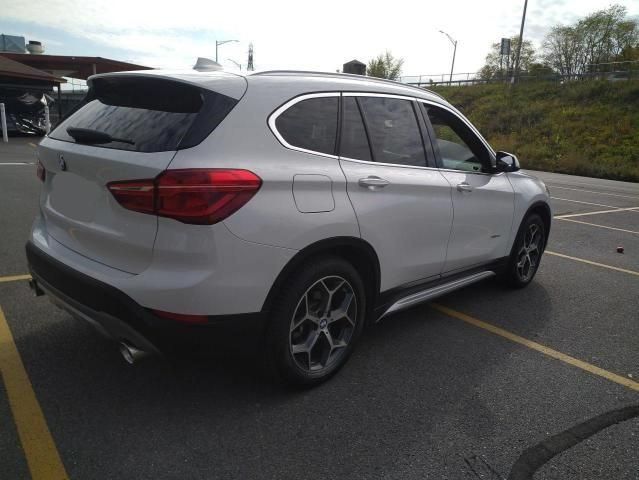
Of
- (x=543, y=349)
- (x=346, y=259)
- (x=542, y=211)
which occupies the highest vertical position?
(x=542, y=211)

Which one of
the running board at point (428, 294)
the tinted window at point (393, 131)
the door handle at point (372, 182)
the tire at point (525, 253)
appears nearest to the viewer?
the door handle at point (372, 182)

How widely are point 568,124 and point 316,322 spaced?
32.9 metres

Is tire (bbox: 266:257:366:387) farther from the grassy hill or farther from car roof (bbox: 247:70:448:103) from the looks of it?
the grassy hill

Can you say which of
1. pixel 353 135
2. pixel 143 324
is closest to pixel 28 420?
pixel 143 324

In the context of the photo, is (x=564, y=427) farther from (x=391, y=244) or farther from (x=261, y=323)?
(x=261, y=323)

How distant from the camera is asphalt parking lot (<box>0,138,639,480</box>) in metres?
2.38

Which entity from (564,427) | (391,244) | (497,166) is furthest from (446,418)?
(497,166)

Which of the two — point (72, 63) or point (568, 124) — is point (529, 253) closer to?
point (568, 124)

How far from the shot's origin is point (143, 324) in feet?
7.93

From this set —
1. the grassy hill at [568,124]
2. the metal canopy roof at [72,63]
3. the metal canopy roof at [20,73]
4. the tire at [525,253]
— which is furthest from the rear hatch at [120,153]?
the metal canopy roof at [72,63]

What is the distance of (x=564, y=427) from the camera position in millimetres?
2760

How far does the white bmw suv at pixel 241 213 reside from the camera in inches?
93.9

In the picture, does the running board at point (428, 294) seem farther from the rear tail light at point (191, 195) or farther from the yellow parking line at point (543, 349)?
the rear tail light at point (191, 195)

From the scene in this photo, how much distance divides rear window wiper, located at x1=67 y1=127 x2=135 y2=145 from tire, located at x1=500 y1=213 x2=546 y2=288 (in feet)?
11.5
